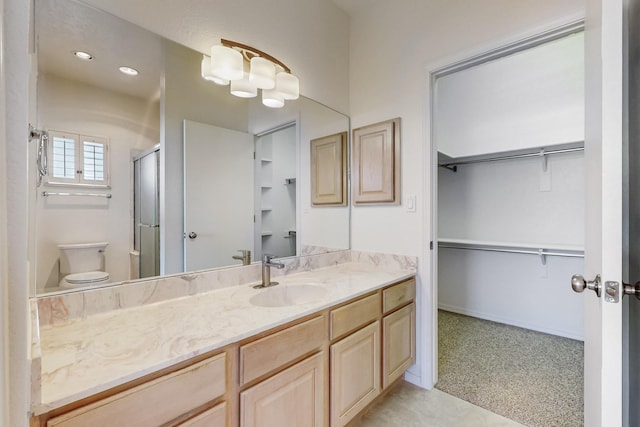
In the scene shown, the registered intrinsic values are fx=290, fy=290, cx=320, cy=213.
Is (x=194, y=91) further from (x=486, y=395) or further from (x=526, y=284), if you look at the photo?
(x=526, y=284)

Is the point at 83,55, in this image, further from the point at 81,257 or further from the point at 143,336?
the point at 143,336

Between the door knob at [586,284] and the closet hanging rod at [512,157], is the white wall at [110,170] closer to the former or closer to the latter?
the door knob at [586,284]

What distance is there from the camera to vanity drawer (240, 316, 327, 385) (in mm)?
1009

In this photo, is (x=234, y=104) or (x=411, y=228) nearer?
(x=234, y=104)

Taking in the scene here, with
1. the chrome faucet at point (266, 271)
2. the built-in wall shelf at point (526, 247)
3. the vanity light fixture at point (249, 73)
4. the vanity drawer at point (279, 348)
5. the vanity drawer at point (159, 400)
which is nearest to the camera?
the vanity drawer at point (159, 400)

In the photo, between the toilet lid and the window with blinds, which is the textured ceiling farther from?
the toilet lid

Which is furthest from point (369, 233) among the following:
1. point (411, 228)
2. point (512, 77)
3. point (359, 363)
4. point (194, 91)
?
point (512, 77)

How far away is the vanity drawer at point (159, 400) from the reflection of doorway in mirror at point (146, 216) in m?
0.62

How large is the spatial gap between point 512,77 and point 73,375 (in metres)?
Answer: 3.67

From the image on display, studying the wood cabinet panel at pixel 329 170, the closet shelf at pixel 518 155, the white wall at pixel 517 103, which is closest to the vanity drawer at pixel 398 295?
the wood cabinet panel at pixel 329 170

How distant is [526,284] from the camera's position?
2.85 m

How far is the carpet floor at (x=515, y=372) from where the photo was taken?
169 cm

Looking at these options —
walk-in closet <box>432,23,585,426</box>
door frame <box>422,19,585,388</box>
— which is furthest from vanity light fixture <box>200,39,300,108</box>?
walk-in closet <box>432,23,585,426</box>

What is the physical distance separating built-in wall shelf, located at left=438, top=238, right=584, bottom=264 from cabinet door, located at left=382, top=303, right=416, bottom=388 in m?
1.33
